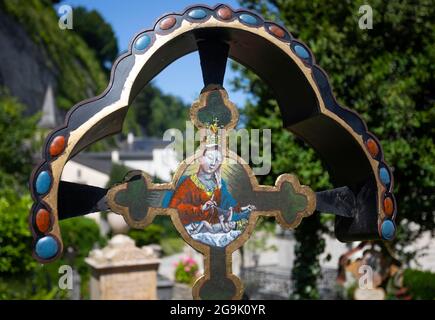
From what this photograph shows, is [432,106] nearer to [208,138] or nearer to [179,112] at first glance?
[208,138]

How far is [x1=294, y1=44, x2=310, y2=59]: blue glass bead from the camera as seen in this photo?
6164 millimetres

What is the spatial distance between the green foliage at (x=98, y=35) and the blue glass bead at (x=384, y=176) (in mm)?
77111

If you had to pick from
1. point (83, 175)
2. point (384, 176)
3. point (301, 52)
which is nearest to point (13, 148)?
point (301, 52)

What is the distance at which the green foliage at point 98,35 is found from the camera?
80.1 m

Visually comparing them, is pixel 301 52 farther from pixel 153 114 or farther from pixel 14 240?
pixel 153 114

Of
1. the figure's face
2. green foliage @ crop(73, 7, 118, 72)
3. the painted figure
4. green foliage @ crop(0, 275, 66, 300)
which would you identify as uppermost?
green foliage @ crop(73, 7, 118, 72)

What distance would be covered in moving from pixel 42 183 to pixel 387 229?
3.62m

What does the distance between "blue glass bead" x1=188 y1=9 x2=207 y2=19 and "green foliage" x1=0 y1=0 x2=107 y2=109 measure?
137 ft

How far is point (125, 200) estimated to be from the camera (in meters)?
5.99

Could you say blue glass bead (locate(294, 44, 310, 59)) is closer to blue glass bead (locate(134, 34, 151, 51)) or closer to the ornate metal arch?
the ornate metal arch

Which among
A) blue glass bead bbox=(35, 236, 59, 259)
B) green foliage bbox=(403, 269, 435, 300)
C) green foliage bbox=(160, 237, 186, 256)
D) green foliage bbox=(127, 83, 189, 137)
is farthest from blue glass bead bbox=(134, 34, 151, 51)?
green foliage bbox=(127, 83, 189, 137)

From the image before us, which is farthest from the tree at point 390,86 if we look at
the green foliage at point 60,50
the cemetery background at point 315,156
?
the green foliage at point 60,50

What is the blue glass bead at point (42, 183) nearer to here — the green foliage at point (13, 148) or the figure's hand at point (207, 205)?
the figure's hand at point (207, 205)

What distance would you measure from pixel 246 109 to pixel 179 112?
101m
